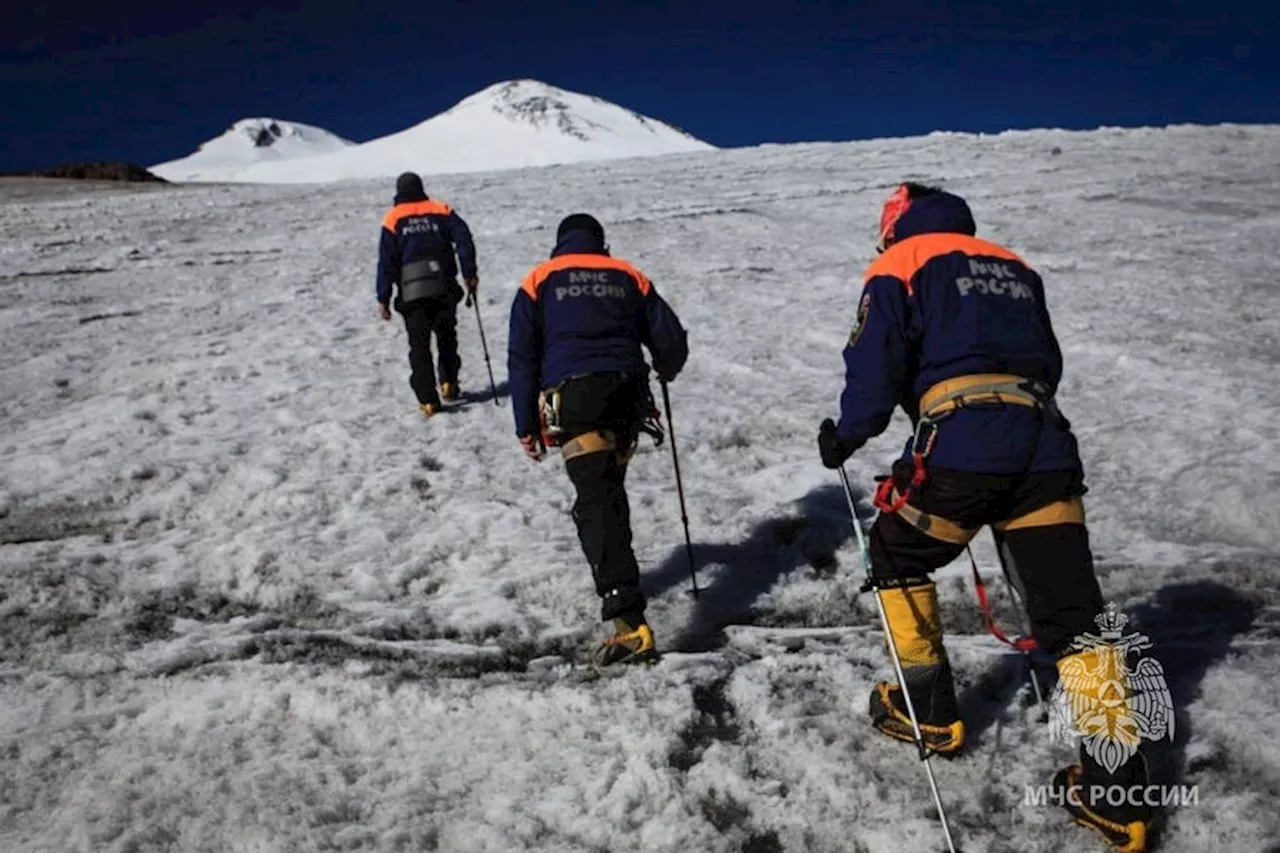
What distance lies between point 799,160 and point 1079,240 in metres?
12.9

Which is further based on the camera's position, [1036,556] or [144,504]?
[144,504]

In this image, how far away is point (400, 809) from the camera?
330cm

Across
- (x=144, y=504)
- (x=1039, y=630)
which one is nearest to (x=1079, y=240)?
(x=1039, y=630)

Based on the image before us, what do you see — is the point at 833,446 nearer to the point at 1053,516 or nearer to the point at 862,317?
the point at 862,317

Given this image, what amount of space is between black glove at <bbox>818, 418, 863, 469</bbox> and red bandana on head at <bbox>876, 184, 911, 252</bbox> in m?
0.92

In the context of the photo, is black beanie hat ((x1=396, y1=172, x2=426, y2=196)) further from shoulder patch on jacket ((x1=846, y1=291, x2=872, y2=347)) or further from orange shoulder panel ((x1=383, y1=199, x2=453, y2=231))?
shoulder patch on jacket ((x1=846, y1=291, x2=872, y2=347))

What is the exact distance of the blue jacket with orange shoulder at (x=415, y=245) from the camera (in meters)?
8.64

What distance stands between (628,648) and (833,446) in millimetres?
1579

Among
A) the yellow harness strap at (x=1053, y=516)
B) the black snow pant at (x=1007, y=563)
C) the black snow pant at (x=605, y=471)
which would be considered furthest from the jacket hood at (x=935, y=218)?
the black snow pant at (x=605, y=471)

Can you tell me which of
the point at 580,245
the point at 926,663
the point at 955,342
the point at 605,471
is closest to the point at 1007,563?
the point at 926,663

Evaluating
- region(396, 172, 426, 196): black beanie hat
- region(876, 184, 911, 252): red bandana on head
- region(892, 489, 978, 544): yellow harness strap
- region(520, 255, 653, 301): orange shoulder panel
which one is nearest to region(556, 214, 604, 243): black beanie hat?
region(520, 255, 653, 301): orange shoulder panel

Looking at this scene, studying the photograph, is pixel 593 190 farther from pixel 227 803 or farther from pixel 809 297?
pixel 227 803

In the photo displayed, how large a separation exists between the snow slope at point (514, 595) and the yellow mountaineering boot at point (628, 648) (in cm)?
11

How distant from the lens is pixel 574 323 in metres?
4.66
